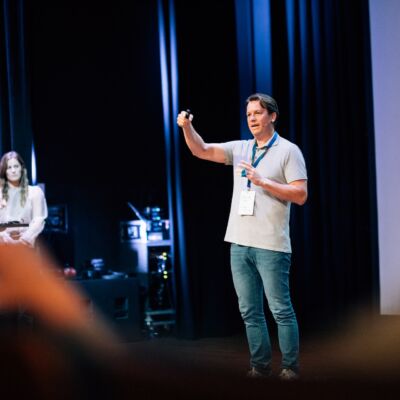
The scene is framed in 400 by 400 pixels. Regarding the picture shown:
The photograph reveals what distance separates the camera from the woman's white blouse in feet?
12.2

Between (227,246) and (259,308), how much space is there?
1601 mm

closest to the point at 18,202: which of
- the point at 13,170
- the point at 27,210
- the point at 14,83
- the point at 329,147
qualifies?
the point at 27,210

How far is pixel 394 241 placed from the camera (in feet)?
14.1

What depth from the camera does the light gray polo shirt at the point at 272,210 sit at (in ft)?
8.55

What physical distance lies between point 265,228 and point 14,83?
96.8 inches

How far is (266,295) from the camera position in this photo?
8.56 ft

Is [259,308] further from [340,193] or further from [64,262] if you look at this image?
[64,262]

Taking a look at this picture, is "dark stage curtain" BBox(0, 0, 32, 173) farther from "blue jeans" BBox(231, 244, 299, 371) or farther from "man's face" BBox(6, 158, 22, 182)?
"blue jeans" BBox(231, 244, 299, 371)

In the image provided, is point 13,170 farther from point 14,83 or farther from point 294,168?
point 294,168

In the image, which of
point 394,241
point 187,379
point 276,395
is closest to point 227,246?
point 394,241

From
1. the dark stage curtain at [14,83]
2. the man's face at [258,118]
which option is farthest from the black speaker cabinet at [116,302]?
the man's face at [258,118]

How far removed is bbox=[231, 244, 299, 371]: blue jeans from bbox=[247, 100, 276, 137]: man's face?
20.7 inches

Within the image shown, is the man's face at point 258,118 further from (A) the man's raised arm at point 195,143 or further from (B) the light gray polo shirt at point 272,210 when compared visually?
(A) the man's raised arm at point 195,143

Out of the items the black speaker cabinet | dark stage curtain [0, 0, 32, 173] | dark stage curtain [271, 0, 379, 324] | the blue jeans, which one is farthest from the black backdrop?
the blue jeans
